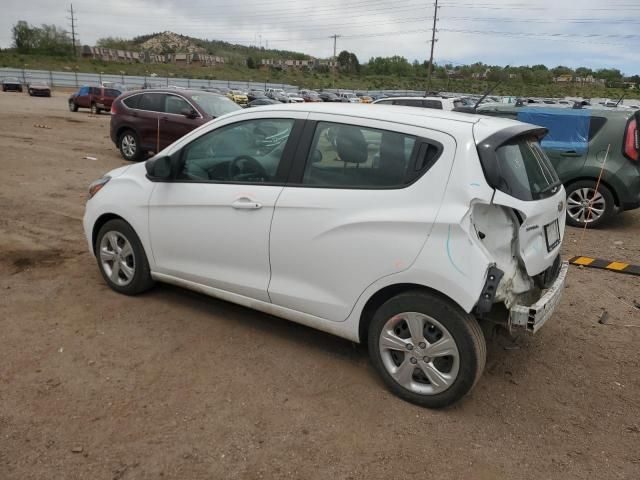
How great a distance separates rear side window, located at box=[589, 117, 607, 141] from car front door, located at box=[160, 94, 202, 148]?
768cm

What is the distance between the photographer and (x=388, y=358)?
10.5 ft

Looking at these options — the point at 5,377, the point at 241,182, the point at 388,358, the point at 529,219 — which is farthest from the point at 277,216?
the point at 5,377

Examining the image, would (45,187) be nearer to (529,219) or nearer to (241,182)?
(241,182)

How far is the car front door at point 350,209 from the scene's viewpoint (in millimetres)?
2982

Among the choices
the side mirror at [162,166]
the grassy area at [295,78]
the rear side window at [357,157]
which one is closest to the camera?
the rear side window at [357,157]

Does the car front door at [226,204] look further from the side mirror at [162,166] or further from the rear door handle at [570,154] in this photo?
the rear door handle at [570,154]

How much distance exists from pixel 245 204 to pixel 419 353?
150 cm

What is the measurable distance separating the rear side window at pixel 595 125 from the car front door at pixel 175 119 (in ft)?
25.2

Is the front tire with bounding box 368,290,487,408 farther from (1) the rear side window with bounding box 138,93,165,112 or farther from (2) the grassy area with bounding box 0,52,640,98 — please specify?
(2) the grassy area with bounding box 0,52,640,98

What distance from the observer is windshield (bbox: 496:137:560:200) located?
2.98m

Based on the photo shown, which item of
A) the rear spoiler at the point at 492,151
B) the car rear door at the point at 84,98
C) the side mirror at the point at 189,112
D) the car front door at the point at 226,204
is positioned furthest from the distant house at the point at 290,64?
the rear spoiler at the point at 492,151

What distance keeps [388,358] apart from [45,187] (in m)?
7.51

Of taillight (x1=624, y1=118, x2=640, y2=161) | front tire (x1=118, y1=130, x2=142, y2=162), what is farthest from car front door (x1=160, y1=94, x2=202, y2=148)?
taillight (x1=624, y1=118, x2=640, y2=161)

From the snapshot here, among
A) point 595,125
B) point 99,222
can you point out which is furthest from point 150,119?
point 595,125
